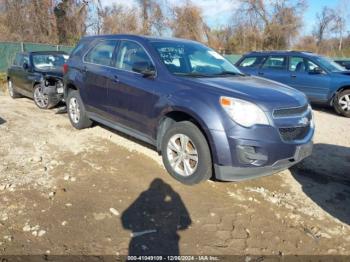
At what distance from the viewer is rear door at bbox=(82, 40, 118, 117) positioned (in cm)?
577

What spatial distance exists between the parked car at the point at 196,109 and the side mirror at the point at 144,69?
1 cm

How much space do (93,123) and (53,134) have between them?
865 mm

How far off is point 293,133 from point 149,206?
1892mm

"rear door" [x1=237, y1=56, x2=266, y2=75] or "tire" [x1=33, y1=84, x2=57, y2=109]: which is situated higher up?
"rear door" [x1=237, y1=56, x2=266, y2=75]

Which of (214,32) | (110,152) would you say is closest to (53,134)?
(110,152)

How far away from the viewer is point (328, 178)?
A: 16.4 ft

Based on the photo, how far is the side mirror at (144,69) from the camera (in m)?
4.86

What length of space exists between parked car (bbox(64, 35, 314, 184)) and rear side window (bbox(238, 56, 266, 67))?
18.1 ft

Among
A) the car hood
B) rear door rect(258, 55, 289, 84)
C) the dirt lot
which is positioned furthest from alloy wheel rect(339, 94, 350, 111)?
the car hood

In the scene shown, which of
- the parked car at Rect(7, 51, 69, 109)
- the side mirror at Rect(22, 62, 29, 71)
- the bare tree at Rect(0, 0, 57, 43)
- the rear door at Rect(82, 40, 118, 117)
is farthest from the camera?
the bare tree at Rect(0, 0, 57, 43)

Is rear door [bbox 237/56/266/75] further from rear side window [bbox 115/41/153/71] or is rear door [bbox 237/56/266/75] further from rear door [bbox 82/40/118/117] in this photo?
rear side window [bbox 115/41/153/71]

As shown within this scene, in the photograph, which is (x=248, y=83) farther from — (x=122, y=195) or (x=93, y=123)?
(x=93, y=123)

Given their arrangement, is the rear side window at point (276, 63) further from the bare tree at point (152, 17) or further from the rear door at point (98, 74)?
the bare tree at point (152, 17)

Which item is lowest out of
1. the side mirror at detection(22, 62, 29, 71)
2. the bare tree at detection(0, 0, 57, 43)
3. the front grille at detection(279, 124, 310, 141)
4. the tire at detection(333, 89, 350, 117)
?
the tire at detection(333, 89, 350, 117)
